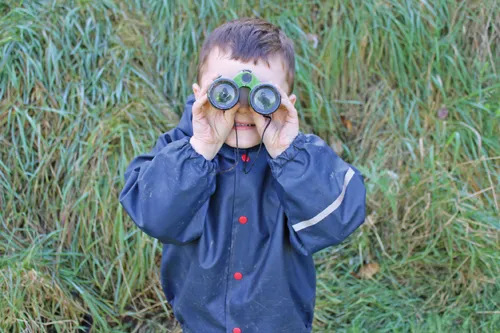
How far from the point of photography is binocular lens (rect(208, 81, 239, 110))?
78.0 inches

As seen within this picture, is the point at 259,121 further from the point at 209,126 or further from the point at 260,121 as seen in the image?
the point at 209,126

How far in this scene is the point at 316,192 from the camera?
2053mm

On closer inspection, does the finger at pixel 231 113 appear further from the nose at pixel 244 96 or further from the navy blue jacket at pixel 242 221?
the navy blue jacket at pixel 242 221

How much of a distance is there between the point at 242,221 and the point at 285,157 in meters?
0.29

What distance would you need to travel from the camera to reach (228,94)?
1.99 meters

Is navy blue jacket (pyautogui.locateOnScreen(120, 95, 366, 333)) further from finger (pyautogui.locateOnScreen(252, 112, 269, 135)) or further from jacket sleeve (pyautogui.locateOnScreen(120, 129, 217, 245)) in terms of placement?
finger (pyautogui.locateOnScreen(252, 112, 269, 135))

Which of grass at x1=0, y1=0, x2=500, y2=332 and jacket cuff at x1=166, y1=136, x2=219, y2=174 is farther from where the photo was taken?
grass at x1=0, y1=0, x2=500, y2=332

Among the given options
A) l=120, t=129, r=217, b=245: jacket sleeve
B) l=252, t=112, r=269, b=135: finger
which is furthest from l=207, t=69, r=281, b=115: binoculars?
l=120, t=129, r=217, b=245: jacket sleeve

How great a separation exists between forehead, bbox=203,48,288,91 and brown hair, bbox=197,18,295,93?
0.01 meters

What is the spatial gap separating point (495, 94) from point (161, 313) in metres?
2.43

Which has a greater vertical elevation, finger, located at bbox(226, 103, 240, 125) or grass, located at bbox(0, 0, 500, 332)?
finger, located at bbox(226, 103, 240, 125)

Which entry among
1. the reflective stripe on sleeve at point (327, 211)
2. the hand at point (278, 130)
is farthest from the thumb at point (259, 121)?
the reflective stripe on sleeve at point (327, 211)

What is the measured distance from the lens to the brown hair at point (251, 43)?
7.02 feet

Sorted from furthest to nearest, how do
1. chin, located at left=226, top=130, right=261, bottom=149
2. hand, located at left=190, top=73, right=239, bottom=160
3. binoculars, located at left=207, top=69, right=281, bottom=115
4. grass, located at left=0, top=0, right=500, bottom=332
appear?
1. grass, located at left=0, top=0, right=500, bottom=332
2. chin, located at left=226, top=130, right=261, bottom=149
3. hand, located at left=190, top=73, right=239, bottom=160
4. binoculars, located at left=207, top=69, right=281, bottom=115
